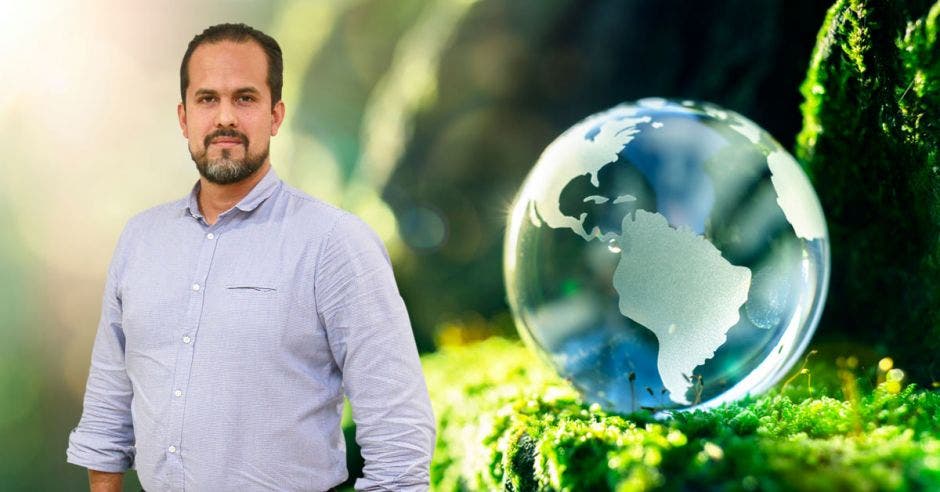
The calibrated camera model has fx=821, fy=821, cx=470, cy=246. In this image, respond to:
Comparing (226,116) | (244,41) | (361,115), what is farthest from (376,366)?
(361,115)

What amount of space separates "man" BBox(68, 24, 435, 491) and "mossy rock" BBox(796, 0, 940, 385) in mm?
2438

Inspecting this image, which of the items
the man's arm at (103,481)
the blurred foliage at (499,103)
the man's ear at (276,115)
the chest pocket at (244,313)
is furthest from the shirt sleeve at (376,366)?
the blurred foliage at (499,103)

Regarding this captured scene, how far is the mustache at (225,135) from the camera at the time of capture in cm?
262

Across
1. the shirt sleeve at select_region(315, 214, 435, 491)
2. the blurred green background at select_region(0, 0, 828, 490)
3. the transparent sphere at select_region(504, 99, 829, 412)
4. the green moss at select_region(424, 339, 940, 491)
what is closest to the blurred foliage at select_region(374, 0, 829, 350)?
the blurred green background at select_region(0, 0, 828, 490)

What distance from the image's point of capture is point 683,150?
3.23 m

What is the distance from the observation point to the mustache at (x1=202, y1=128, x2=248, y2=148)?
2.62 metres

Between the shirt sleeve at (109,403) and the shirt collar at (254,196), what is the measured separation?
0.33 meters

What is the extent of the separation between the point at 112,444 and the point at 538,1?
5258 mm

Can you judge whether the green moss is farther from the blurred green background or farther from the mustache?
the blurred green background

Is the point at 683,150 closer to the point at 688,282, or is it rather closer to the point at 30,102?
the point at 688,282

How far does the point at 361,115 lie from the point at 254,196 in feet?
29.6

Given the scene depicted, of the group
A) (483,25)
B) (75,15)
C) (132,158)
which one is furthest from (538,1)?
(132,158)

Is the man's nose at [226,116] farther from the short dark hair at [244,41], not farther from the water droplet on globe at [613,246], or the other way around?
the water droplet on globe at [613,246]

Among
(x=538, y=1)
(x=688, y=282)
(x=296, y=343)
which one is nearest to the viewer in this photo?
(x=296, y=343)
